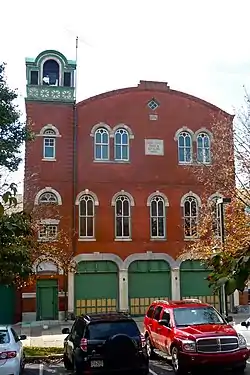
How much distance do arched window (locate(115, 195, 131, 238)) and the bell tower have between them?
22.9 feet

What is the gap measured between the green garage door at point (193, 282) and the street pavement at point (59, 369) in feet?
53.4

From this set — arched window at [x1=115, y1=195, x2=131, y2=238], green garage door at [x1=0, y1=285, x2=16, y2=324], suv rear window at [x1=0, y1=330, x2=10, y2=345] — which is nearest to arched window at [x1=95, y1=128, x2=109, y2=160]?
arched window at [x1=115, y1=195, x2=131, y2=238]

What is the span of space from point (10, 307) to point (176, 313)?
17563mm

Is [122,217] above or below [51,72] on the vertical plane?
below

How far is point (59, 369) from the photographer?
48.6 ft

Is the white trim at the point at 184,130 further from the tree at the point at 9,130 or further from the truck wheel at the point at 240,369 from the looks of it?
the truck wheel at the point at 240,369

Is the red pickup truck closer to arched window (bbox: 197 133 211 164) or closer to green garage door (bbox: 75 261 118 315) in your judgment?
green garage door (bbox: 75 261 118 315)

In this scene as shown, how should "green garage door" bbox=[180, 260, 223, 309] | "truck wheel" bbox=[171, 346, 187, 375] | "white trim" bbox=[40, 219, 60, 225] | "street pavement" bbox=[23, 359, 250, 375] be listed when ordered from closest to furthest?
"truck wheel" bbox=[171, 346, 187, 375], "street pavement" bbox=[23, 359, 250, 375], "white trim" bbox=[40, 219, 60, 225], "green garage door" bbox=[180, 260, 223, 309]

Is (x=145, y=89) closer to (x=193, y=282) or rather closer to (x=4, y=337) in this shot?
(x=193, y=282)

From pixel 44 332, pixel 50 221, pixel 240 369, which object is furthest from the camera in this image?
pixel 50 221

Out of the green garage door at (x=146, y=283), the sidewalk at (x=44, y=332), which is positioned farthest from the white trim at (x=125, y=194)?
the sidewalk at (x=44, y=332)

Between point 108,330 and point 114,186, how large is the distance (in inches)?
780

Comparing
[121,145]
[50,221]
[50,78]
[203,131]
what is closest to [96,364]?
[50,221]

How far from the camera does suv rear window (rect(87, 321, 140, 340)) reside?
11695 mm
